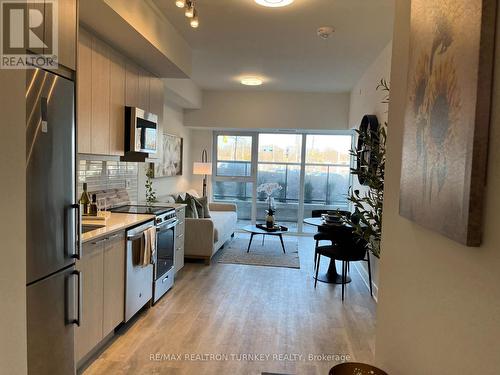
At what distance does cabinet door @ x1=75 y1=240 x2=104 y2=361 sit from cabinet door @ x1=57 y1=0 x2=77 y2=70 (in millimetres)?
1137

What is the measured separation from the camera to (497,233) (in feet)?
2.64

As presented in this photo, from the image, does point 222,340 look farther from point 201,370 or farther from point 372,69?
point 372,69

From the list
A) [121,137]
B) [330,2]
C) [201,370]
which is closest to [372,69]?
[330,2]

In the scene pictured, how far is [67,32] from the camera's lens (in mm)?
1963

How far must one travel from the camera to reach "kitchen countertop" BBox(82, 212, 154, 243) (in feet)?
7.93

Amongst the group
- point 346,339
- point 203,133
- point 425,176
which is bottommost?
point 346,339

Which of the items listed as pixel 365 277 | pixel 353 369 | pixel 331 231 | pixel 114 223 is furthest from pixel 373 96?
pixel 353 369

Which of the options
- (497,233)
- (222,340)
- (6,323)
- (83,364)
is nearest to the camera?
(497,233)

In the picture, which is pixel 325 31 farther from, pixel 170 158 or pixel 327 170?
pixel 327 170

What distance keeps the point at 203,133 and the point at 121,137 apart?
429 centimetres

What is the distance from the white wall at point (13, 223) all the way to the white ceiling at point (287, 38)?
185 centimetres

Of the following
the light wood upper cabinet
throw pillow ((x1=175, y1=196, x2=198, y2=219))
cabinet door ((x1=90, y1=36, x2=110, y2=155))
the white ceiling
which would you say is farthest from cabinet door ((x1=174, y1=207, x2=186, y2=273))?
the white ceiling

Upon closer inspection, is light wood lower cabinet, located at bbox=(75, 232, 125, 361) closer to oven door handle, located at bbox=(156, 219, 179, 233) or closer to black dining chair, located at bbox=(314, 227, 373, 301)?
oven door handle, located at bbox=(156, 219, 179, 233)

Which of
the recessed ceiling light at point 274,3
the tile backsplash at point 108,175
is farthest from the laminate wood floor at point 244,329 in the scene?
the recessed ceiling light at point 274,3
